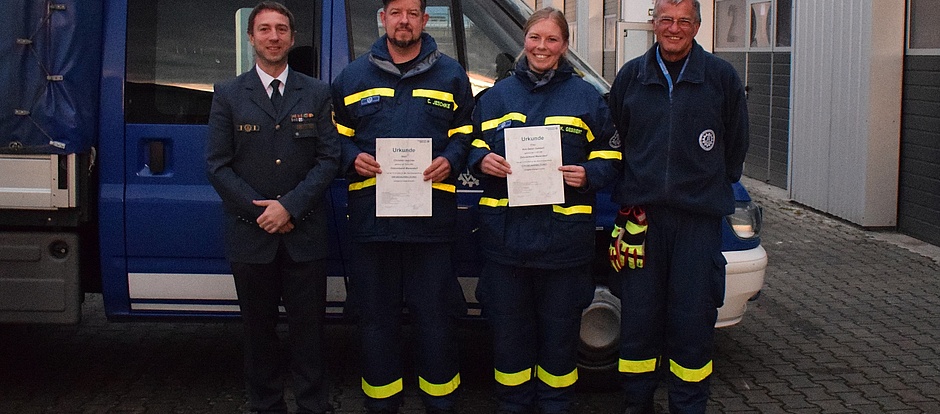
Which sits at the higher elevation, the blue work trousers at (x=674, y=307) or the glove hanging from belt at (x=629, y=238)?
the glove hanging from belt at (x=629, y=238)

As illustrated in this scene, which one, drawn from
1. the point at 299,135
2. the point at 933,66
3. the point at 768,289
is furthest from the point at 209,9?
the point at 933,66

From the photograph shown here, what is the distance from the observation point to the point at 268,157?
16.8 ft

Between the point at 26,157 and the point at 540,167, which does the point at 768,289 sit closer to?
the point at 540,167

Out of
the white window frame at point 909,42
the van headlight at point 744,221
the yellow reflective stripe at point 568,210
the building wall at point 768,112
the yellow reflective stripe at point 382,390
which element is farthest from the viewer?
the building wall at point 768,112

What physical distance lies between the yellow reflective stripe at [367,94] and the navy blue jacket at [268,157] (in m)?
0.09

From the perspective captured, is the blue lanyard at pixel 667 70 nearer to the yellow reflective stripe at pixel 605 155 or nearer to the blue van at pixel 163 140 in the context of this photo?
the yellow reflective stripe at pixel 605 155

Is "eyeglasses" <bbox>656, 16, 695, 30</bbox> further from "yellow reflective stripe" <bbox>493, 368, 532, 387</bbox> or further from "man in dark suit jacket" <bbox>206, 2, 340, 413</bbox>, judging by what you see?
"yellow reflective stripe" <bbox>493, 368, 532, 387</bbox>

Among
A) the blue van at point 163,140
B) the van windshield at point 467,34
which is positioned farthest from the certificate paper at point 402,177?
the van windshield at point 467,34

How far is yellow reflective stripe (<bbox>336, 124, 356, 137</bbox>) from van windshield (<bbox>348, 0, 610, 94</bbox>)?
1.76ft

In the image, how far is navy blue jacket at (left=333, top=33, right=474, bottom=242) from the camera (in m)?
5.14

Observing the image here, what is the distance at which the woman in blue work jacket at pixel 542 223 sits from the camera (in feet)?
16.8

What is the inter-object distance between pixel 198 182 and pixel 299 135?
2.54ft

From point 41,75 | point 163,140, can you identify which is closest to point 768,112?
point 163,140

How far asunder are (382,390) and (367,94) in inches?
51.6
